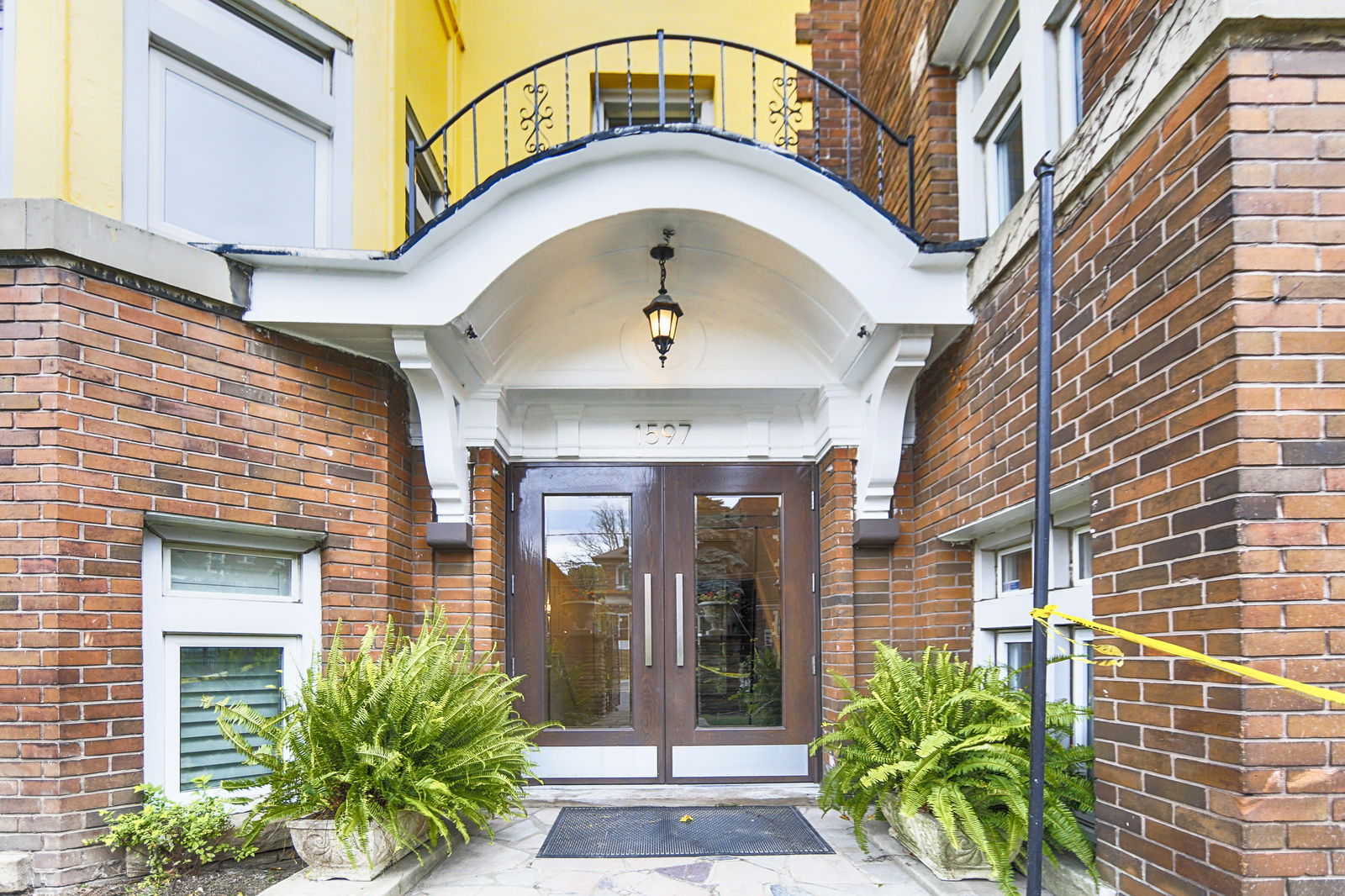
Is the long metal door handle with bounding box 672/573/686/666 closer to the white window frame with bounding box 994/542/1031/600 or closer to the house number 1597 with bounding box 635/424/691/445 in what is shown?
the house number 1597 with bounding box 635/424/691/445

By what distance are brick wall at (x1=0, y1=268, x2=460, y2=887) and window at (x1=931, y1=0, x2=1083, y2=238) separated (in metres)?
3.65

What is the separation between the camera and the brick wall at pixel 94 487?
10.7 feet

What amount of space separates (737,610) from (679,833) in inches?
56.4

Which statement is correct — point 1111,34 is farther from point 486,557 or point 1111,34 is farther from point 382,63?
point 486,557

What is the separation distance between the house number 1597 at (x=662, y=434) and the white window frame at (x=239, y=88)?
2004 millimetres

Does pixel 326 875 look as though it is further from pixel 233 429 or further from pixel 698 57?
pixel 698 57

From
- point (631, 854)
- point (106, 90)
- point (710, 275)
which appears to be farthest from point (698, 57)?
point (631, 854)

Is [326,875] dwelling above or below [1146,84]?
below

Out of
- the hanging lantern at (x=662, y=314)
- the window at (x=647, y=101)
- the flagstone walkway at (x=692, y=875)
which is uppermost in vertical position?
the window at (x=647, y=101)

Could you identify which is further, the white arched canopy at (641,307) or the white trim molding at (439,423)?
the white trim molding at (439,423)

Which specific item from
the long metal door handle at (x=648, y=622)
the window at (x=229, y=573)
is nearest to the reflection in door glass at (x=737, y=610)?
the long metal door handle at (x=648, y=622)

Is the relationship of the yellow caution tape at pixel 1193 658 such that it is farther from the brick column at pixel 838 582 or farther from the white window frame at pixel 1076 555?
the brick column at pixel 838 582

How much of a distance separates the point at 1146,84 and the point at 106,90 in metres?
4.02

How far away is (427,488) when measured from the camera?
15.9 feet
